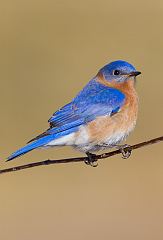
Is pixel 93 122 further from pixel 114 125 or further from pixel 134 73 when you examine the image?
pixel 134 73

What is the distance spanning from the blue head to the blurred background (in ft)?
8.09

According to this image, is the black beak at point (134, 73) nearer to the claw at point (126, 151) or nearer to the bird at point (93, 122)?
the bird at point (93, 122)

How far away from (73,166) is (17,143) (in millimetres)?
857

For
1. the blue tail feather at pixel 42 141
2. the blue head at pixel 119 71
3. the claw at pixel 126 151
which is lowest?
the claw at pixel 126 151

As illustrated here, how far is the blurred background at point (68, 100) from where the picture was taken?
30.9 feet

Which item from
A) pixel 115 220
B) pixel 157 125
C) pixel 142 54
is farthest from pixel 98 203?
pixel 142 54

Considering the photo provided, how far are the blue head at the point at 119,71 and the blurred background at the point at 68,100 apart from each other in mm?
2467

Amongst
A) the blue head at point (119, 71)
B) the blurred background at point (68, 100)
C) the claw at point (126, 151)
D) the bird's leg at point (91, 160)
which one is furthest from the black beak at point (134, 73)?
the blurred background at point (68, 100)

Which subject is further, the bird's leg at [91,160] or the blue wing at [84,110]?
the bird's leg at [91,160]

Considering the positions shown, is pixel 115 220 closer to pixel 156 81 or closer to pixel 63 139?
pixel 63 139

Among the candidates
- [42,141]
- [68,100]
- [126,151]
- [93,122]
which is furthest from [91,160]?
[68,100]

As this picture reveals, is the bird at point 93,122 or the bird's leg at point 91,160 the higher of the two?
the bird at point 93,122

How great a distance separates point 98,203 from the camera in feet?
32.7

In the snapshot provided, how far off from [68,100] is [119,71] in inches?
225
